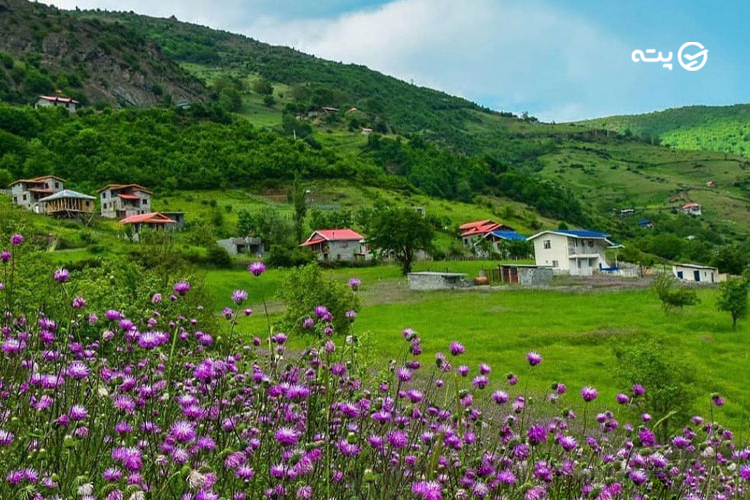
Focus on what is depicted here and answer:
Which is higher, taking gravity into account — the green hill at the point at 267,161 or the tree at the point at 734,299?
the green hill at the point at 267,161

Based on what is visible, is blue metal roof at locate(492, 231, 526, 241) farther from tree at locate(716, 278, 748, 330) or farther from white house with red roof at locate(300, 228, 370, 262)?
tree at locate(716, 278, 748, 330)

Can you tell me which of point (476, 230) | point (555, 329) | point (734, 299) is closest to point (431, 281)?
point (555, 329)

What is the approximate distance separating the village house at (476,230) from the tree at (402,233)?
1028 inches

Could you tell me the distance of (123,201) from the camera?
88.7 m

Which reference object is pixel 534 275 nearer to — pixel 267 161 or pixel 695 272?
pixel 695 272

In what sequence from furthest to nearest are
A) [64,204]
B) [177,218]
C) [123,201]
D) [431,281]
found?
[123,201] → [177,218] → [64,204] → [431,281]

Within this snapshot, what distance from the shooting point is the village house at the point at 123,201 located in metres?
88.5

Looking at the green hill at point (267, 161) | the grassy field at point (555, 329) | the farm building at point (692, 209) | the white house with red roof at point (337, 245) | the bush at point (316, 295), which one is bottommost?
the grassy field at point (555, 329)

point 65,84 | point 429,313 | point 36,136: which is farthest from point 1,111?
point 429,313

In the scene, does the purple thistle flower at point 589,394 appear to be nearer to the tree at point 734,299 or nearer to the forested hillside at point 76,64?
the tree at point 734,299

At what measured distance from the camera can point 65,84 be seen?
162m

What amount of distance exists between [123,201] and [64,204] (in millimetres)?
8468

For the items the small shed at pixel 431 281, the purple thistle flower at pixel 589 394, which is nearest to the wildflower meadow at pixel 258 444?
the purple thistle flower at pixel 589 394

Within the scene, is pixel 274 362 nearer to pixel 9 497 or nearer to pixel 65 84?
pixel 9 497
